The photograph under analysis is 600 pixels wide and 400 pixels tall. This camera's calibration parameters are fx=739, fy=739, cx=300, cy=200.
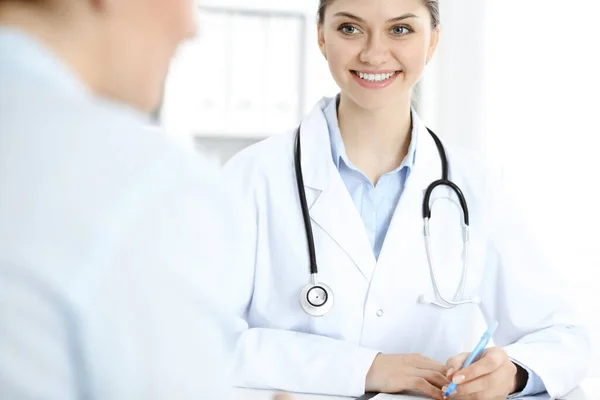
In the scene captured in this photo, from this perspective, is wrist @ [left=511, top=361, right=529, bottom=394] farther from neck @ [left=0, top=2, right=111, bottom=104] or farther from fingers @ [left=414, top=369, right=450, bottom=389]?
neck @ [left=0, top=2, right=111, bottom=104]

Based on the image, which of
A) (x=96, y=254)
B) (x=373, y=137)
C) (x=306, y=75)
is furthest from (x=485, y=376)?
(x=306, y=75)

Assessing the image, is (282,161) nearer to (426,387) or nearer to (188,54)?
(426,387)

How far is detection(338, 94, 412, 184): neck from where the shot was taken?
61.2 inches

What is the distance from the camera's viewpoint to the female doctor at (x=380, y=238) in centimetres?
140

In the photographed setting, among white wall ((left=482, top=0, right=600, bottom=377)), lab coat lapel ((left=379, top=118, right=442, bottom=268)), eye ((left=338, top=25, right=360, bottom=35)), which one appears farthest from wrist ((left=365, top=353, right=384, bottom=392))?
white wall ((left=482, top=0, right=600, bottom=377))

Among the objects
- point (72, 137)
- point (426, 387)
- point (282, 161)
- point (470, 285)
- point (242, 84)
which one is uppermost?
point (242, 84)

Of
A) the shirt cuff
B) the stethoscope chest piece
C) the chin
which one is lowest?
the shirt cuff

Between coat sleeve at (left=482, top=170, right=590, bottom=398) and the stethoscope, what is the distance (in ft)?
0.24

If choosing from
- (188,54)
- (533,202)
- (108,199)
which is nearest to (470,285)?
(533,202)

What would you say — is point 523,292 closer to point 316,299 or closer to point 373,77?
point 316,299

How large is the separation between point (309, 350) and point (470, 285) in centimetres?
36

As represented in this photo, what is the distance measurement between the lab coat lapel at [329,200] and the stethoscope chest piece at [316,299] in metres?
0.09

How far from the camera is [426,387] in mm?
1217

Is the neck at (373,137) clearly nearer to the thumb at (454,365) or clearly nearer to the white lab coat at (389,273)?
the white lab coat at (389,273)
